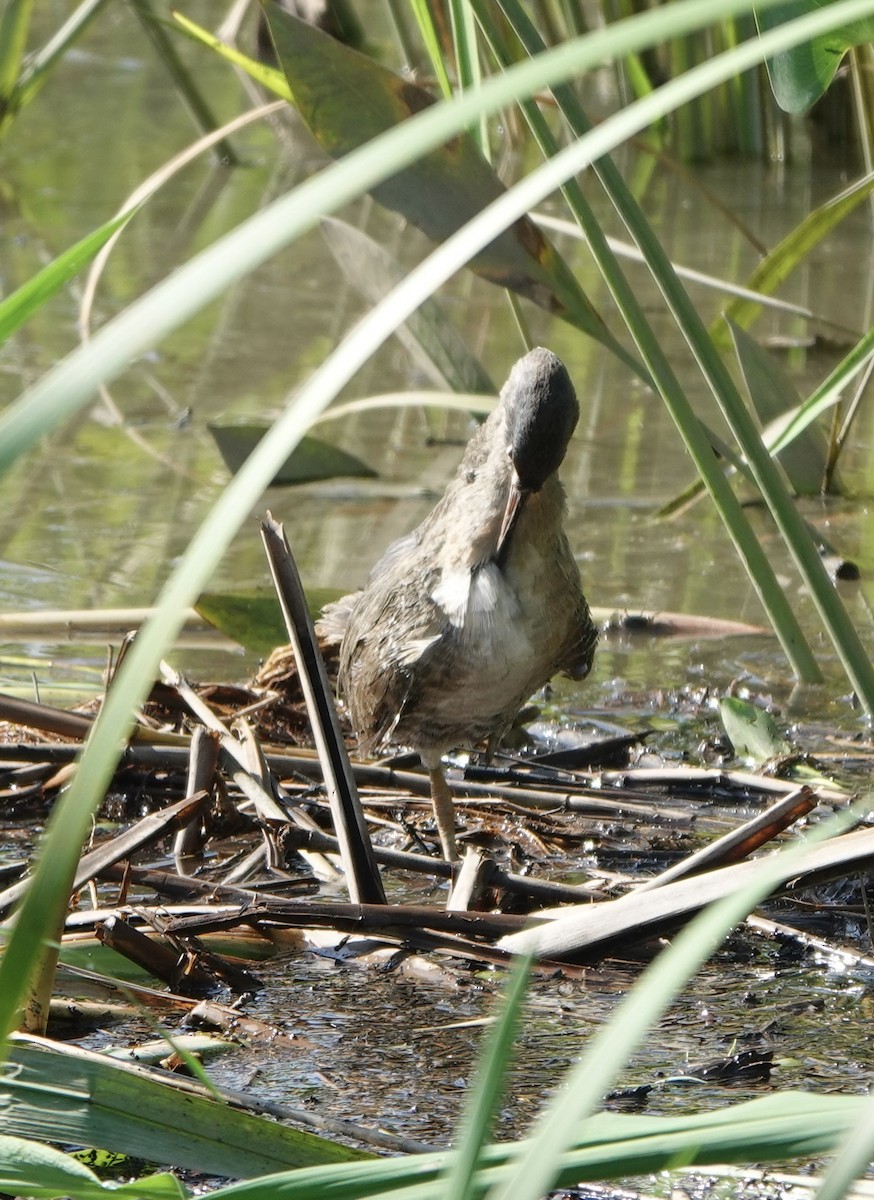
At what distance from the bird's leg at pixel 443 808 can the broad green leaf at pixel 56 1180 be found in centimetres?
179

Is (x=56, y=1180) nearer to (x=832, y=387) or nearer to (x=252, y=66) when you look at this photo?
(x=832, y=387)

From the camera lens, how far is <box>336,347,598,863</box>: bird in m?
3.41

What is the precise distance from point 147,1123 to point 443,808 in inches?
70.1

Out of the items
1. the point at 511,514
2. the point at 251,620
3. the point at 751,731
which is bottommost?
the point at 751,731

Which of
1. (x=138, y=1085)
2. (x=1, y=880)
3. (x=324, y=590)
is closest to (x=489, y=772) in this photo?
(x=324, y=590)

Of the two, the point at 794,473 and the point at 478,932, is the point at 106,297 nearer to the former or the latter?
the point at 794,473

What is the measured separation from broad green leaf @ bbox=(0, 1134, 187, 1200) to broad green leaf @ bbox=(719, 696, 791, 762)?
2.44 m

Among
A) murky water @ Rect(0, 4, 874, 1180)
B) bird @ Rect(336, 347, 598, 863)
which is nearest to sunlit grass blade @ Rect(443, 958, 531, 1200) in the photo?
murky water @ Rect(0, 4, 874, 1180)

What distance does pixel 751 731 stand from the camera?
3904 millimetres

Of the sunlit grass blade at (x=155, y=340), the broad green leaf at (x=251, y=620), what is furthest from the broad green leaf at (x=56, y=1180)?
the broad green leaf at (x=251, y=620)

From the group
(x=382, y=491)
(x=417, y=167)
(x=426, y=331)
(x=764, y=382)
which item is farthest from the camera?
(x=382, y=491)

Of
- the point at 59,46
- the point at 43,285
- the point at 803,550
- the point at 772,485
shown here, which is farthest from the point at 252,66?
the point at 43,285

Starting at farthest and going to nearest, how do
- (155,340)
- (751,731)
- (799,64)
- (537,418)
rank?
(751,731) → (537,418) → (799,64) → (155,340)

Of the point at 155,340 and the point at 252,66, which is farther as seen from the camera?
the point at 252,66
